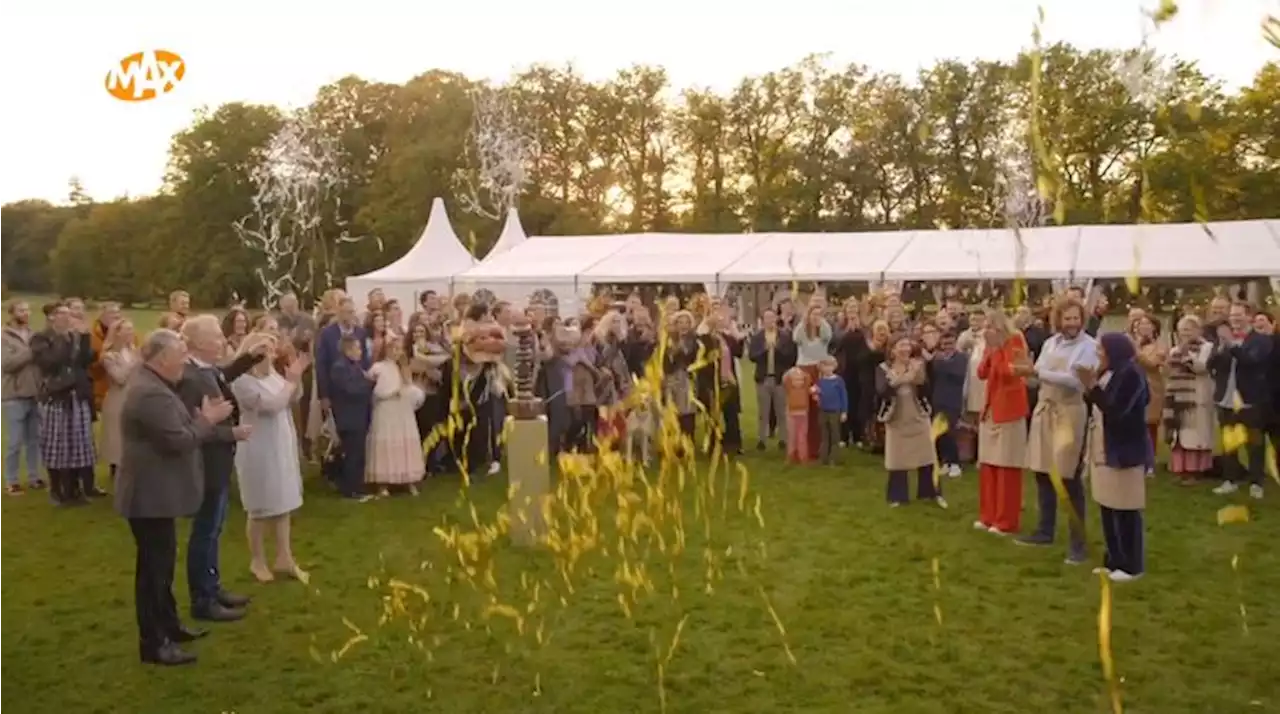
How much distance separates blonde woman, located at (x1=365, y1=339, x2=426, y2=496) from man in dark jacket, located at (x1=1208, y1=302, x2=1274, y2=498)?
7.75 metres

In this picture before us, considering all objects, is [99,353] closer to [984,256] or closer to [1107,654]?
[1107,654]

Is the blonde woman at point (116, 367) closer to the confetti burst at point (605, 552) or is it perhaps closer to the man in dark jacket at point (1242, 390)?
the confetti burst at point (605, 552)

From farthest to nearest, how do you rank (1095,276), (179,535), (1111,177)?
(1111,177)
(1095,276)
(179,535)

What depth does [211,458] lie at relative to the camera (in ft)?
21.2

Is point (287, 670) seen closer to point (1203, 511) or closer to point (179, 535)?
point (179, 535)

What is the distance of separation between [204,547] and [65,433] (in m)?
4.25

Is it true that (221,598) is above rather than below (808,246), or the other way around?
below

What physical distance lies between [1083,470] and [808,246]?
18.1 metres

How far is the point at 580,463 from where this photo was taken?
11328 mm

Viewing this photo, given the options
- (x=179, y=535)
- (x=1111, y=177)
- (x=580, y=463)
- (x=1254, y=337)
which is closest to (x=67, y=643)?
(x=179, y=535)

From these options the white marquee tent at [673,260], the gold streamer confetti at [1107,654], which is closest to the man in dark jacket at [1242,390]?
the gold streamer confetti at [1107,654]

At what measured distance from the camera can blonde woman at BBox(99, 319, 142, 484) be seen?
29.6ft

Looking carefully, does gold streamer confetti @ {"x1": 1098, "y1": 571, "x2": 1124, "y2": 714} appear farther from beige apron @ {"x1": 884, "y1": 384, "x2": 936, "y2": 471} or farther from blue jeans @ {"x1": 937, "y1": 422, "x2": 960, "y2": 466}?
blue jeans @ {"x1": 937, "y1": 422, "x2": 960, "y2": 466}

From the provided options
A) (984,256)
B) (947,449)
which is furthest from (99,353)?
(984,256)
